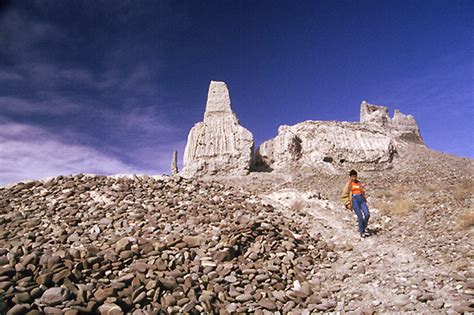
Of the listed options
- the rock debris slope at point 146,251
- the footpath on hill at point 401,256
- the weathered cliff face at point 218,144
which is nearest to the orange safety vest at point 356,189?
the footpath on hill at point 401,256

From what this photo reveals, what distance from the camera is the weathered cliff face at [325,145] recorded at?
3038cm

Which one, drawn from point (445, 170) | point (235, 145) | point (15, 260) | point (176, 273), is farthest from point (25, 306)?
point (445, 170)

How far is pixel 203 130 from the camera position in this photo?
31562mm

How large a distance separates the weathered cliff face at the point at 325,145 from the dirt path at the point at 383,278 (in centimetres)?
2149

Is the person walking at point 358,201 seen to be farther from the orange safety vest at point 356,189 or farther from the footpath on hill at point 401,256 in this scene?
the footpath on hill at point 401,256

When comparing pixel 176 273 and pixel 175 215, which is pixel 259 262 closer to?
pixel 176 273

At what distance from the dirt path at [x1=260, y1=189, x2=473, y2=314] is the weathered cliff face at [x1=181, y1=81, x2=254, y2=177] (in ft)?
68.5

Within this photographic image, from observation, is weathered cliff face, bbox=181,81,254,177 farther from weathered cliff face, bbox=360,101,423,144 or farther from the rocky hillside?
the rocky hillside

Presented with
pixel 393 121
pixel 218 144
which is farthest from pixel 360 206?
pixel 393 121

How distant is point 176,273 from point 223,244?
1.38m

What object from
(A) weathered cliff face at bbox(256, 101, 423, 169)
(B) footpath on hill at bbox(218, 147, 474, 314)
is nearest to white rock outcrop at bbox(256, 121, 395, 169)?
(A) weathered cliff face at bbox(256, 101, 423, 169)

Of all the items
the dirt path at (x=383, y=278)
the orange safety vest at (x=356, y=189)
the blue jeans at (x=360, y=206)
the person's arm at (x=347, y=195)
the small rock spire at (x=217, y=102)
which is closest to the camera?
the dirt path at (x=383, y=278)

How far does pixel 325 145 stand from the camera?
30.5 m

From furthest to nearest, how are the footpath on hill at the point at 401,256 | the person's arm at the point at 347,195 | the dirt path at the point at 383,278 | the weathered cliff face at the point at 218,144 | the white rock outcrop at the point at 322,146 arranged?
the white rock outcrop at the point at 322,146, the weathered cliff face at the point at 218,144, the person's arm at the point at 347,195, the footpath on hill at the point at 401,256, the dirt path at the point at 383,278
